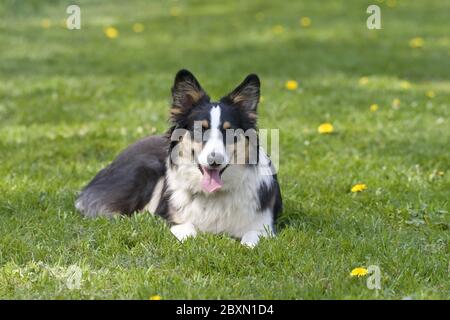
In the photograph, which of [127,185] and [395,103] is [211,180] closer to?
[127,185]

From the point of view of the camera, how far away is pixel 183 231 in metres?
5.08

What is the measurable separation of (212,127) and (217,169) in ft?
0.93

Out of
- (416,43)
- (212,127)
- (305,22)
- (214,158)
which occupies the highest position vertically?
(305,22)

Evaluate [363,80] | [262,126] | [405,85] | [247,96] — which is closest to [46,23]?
[363,80]

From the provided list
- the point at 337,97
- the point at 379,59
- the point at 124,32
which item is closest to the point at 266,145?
the point at 337,97

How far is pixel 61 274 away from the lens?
173 inches

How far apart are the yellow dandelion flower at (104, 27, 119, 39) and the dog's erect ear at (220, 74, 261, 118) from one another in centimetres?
867

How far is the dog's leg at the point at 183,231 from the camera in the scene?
500 centimetres

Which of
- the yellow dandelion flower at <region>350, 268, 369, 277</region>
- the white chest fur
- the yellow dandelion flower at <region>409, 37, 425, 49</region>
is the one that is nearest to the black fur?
the white chest fur

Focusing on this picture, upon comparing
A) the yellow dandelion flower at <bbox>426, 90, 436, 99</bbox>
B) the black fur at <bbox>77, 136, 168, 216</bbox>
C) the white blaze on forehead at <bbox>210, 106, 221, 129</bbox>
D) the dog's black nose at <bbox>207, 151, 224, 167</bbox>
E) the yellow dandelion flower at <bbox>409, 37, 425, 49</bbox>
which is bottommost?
the black fur at <bbox>77, 136, 168, 216</bbox>

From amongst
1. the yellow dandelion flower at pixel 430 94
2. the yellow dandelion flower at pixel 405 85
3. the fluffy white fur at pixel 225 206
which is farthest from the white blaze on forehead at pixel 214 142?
the yellow dandelion flower at pixel 405 85

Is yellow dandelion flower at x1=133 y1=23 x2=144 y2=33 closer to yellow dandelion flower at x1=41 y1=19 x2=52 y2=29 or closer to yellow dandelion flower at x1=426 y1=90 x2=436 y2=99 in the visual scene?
yellow dandelion flower at x1=41 y1=19 x2=52 y2=29

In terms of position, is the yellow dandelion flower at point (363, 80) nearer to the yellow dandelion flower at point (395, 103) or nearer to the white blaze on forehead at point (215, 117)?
the yellow dandelion flower at point (395, 103)

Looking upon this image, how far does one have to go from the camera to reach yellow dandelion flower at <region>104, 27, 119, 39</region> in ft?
44.2
